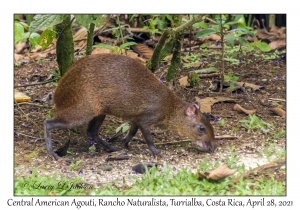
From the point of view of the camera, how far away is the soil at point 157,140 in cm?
550

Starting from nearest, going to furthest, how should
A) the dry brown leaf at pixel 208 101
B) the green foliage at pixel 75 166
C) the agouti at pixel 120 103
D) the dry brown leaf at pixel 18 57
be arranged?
the green foliage at pixel 75 166 → the agouti at pixel 120 103 → the dry brown leaf at pixel 208 101 → the dry brown leaf at pixel 18 57

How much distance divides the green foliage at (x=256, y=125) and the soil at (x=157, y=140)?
63 millimetres

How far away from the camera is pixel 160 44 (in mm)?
6832

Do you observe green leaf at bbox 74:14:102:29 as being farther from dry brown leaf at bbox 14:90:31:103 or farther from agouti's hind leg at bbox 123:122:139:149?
dry brown leaf at bbox 14:90:31:103

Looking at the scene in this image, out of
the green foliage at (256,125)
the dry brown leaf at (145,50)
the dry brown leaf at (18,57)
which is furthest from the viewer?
the dry brown leaf at (18,57)

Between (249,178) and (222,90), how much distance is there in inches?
105

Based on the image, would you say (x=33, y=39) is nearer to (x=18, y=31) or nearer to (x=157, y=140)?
(x=18, y=31)

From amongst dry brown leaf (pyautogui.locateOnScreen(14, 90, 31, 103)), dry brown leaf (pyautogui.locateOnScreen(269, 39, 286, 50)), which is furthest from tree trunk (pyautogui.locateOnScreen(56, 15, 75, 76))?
dry brown leaf (pyautogui.locateOnScreen(269, 39, 286, 50))

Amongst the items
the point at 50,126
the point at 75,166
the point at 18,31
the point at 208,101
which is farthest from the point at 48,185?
the point at 208,101

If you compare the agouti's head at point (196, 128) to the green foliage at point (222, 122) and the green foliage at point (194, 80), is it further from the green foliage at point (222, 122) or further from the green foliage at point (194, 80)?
the green foliage at point (194, 80)

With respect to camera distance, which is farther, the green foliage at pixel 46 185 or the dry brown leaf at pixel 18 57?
the dry brown leaf at pixel 18 57

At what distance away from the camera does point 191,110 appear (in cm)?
637

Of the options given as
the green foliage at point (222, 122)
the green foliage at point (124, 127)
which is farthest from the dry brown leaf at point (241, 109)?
the green foliage at point (124, 127)

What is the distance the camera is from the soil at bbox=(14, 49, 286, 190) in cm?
550
